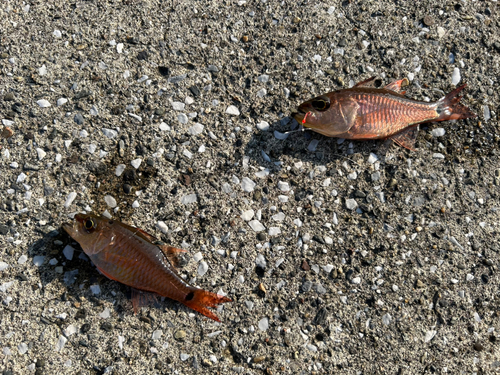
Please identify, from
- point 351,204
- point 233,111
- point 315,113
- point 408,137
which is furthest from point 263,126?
point 408,137

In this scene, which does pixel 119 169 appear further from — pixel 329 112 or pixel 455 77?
pixel 455 77

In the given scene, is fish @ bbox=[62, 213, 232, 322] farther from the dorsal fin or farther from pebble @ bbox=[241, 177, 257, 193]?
the dorsal fin

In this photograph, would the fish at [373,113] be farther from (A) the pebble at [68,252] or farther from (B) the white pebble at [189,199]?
(A) the pebble at [68,252]

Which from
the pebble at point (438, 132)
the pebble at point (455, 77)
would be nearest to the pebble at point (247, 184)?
the pebble at point (438, 132)

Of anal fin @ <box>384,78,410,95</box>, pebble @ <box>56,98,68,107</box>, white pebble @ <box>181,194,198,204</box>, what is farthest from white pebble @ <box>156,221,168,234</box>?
anal fin @ <box>384,78,410,95</box>

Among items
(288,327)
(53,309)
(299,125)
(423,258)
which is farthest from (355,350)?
(53,309)

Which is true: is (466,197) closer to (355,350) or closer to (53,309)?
(355,350)

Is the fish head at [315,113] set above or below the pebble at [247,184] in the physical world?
above
